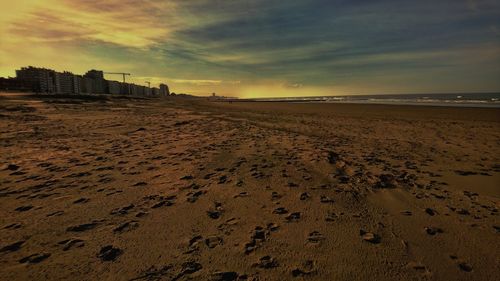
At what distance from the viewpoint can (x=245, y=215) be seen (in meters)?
3.69

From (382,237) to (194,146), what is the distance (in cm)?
576

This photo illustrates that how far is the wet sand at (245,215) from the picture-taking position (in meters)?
2.61

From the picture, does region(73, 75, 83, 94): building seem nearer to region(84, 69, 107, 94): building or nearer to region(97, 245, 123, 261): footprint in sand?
region(84, 69, 107, 94): building

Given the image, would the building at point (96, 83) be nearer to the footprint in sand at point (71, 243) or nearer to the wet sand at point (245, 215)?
the wet sand at point (245, 215)

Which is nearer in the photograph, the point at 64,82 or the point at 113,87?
the point at 64,82

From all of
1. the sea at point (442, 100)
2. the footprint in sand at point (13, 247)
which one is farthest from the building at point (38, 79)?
the footprint in sand at point (13, 247)

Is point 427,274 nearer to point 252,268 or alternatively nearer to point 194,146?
point 252,268

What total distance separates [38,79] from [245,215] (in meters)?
117

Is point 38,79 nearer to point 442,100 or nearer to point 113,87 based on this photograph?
point 113,87

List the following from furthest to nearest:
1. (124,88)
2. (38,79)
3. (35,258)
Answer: (124,88) → (38,79) → (35,258)

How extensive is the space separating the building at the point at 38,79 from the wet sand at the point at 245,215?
106464mm

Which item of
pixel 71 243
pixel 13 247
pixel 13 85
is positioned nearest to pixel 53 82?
pixel 13 85

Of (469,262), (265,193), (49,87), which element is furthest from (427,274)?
(49,87)

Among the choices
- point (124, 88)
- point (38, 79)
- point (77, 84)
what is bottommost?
point (77, 84)
